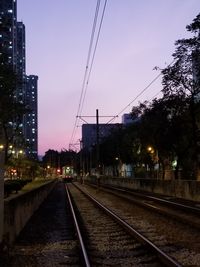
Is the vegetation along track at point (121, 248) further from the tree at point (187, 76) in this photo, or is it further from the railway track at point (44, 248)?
the tree at point (187, 76)

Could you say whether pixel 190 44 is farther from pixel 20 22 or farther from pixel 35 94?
pixel 35 94

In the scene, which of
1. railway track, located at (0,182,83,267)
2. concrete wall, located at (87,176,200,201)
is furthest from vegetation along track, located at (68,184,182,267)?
concrete wall, located at (87,176,200,201)

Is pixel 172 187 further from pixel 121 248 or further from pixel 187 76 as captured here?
pixel 121 248

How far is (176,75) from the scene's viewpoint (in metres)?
49.8

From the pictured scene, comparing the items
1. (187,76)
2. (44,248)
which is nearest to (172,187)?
(187,76)

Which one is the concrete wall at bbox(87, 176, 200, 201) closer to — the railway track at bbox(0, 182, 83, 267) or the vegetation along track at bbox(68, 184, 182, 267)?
the railway track at bbox(0, 182, 83, 267)

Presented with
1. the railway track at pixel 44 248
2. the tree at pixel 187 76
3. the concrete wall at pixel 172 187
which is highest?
the tree at pixel 187 76

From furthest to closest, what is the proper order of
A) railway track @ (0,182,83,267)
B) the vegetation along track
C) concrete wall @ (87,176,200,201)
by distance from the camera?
1. concrete wall @ (87,176,200,201)
2. railway track @ (0,182,83,267)
3. the vegetation along track

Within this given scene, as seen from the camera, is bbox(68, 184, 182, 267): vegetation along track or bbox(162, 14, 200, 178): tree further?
bbox(162, 14, 200, 178): tree

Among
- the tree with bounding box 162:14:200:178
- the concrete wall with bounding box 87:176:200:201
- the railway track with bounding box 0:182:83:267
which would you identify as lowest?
the railway track with bounding box 0:182:83:267

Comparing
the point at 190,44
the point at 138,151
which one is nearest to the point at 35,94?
the point at 138,151

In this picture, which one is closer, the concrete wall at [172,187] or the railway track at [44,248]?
the railway track at [44,248]

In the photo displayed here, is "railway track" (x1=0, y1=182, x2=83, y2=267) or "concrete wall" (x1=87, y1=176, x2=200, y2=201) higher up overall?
"concrete wall" (x1=87, y1=176, x2=200, y2=201)

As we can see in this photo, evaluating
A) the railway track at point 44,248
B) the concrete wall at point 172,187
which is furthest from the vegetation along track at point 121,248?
the concrete wall at point 172,187
